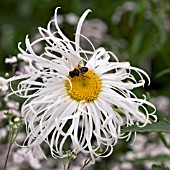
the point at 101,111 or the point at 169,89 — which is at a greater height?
the point at 101,111

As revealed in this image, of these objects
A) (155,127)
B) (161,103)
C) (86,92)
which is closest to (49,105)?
(86,92)

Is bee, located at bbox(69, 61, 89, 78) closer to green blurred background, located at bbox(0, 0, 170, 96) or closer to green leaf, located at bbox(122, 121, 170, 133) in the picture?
green leaf, located at bbox(122, 121, 170, 133)

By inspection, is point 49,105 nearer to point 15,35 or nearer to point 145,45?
point 145,45

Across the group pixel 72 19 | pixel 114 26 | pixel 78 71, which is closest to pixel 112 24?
pixel 114 26

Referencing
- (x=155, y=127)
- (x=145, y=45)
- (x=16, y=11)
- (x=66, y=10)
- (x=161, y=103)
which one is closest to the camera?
(x=155, y=127)

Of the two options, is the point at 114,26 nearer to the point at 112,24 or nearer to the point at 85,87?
the point at 112,24

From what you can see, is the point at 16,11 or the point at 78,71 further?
the point at 16,11

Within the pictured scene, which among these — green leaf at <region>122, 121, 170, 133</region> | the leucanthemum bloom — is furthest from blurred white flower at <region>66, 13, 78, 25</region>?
green leaf at <region>122, 121, 170, 133</region>

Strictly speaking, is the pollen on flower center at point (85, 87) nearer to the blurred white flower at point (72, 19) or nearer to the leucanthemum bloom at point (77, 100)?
the leucanthemum bloom at point (77, 100)
